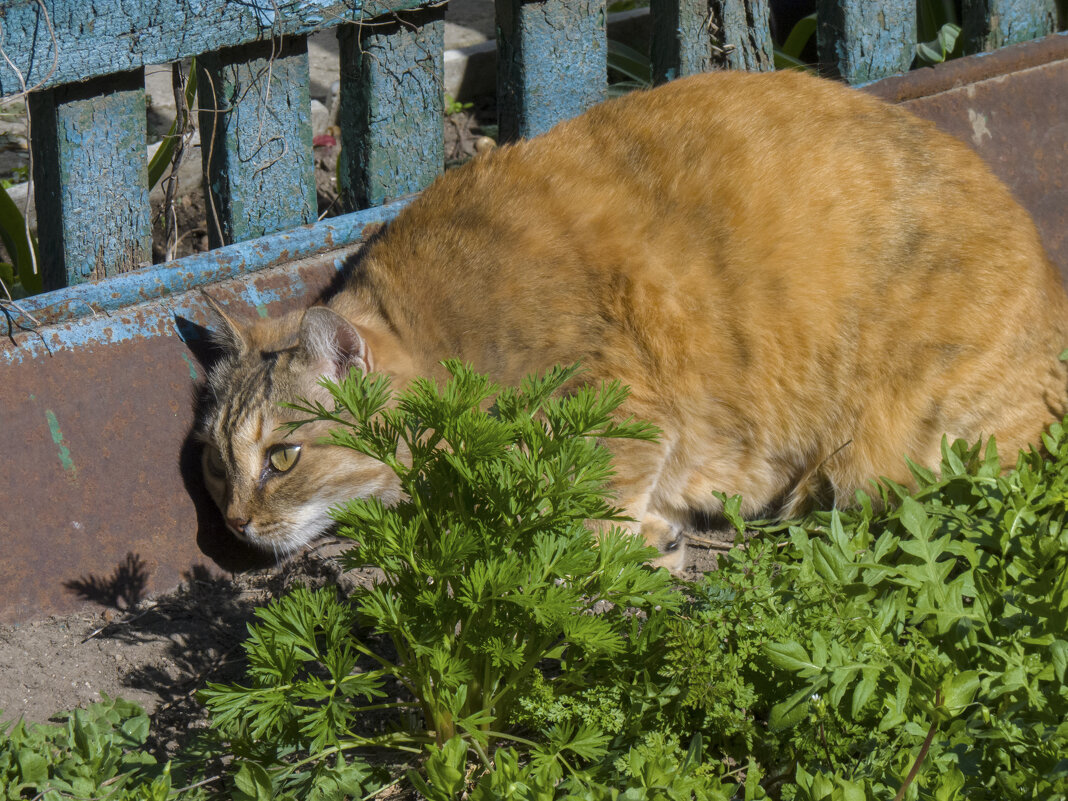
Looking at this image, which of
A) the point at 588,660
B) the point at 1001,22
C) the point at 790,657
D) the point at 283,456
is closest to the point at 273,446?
the point at 283,456

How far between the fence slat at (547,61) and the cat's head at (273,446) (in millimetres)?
1101

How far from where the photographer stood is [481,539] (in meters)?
1.97

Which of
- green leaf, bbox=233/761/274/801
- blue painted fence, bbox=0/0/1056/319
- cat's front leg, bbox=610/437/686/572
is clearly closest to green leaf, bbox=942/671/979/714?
cat's front leg, bbox=610/437/686/572

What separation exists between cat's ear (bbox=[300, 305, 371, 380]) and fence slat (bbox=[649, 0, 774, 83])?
172cm

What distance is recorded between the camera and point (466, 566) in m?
1.97

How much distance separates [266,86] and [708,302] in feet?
4.59

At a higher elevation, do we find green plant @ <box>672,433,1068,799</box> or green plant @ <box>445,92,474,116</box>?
green plant @ <box>445,92,474,116</box>

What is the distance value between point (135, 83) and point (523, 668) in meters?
1.89

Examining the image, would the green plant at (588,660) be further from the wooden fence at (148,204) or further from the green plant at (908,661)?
the wooden fence at (148,204)

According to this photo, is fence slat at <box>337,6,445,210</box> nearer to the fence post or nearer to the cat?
the cat

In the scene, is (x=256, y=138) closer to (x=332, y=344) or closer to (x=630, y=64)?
(x=332, y=344)

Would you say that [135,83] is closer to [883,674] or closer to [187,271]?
[187,271]

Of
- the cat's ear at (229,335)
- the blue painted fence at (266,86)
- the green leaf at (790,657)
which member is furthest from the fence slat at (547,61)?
the green leaf at (790,657)

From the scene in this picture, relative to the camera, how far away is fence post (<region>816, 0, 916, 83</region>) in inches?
151
